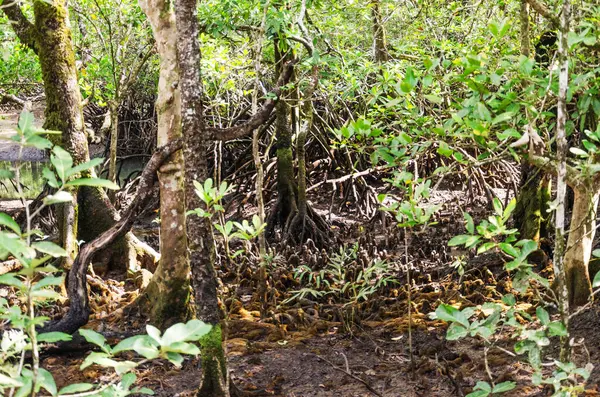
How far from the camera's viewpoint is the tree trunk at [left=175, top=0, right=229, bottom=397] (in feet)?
11.2

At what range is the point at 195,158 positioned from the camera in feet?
11.4

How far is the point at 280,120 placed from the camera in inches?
309

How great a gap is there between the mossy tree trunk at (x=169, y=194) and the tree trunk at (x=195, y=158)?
49.8 inches

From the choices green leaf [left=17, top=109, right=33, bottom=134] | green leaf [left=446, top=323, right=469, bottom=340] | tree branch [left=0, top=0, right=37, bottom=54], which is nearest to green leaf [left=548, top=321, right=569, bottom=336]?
green leaf [left=446, top=323, right=469, bottom=340]

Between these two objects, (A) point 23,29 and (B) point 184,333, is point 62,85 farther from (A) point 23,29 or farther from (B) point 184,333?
(B) point 184,333

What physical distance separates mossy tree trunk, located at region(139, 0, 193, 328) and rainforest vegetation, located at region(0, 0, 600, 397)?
0.01 m

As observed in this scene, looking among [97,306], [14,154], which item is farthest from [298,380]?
[14,154]

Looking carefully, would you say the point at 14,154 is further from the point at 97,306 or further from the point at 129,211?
the point at 129,211

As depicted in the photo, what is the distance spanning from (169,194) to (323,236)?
2982 mm

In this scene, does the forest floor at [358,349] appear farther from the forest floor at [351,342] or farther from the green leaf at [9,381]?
the green leaf at [9,381]

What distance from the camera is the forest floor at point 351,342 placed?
4.17 metres

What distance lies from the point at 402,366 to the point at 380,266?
3.76 ft

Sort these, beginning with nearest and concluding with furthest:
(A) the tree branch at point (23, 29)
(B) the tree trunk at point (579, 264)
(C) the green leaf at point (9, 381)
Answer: (C) the green leaf at point (9, 381), (B) the tree trunk at point (579, 264), (A) the tree branch at point (23, 29)

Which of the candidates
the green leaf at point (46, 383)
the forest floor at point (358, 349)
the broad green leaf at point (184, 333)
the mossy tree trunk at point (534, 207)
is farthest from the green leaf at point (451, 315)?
the mossy tree trunk at point (534, 207)
